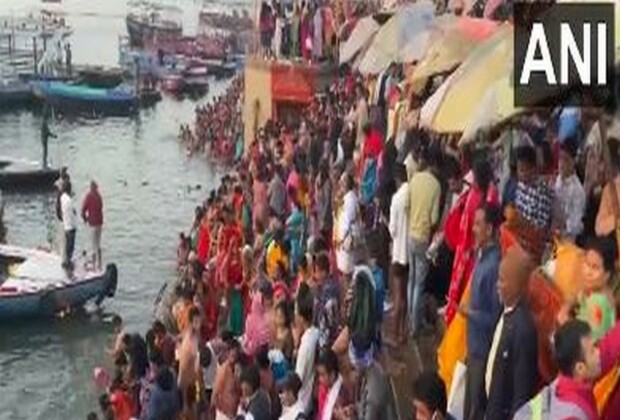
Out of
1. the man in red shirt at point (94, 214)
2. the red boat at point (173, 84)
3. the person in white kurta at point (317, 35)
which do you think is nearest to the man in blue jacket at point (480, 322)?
the man in red shirt at point (94, 214)

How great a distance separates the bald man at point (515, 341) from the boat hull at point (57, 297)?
1604cm

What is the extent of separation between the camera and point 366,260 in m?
10.7

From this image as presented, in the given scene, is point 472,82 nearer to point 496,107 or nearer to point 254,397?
point 496,107

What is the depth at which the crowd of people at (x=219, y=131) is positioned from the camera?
4053 cm

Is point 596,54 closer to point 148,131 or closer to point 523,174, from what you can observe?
point 523,174

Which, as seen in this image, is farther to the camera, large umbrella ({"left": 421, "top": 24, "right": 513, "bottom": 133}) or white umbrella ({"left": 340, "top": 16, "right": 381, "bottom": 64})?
white umbrella ({"left": 340, "top": 16, "right": 381, "bottom": 64})

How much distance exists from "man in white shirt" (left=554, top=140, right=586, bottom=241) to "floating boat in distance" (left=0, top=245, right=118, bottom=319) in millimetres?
14513

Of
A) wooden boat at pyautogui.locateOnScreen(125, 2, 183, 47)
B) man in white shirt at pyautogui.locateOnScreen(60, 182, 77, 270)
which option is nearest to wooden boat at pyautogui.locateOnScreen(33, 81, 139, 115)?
wooden boat at pyautogui.locateOnScreen(125, 2, 183, 47)

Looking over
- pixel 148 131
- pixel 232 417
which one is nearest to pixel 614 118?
pixel 232 417

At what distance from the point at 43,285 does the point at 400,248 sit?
12.8 metres

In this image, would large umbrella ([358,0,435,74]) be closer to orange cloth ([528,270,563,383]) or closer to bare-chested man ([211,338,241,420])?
bare-chested man ([211,338,241,420])

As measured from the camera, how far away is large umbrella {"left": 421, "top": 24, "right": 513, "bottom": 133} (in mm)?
8102

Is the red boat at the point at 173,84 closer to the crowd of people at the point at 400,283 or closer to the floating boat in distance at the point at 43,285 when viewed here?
the floating boat in distance at the point at 43,285
